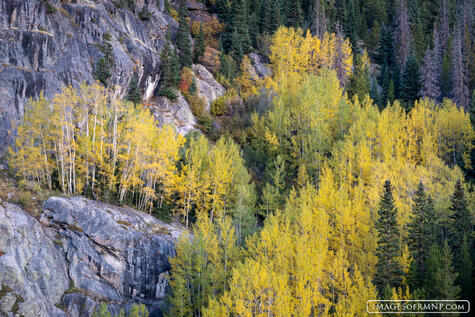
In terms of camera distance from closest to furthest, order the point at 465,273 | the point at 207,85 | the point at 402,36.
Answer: the point at 465,273 < the point at 207,85 < the point at 402,36

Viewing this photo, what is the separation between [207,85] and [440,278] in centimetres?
3658

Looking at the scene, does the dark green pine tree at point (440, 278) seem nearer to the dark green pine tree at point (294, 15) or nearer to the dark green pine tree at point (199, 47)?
the dark green pine tree at point (199, 47)

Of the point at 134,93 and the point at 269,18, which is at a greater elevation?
the point at 269,18

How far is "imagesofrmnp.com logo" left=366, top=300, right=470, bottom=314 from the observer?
77.9 ft

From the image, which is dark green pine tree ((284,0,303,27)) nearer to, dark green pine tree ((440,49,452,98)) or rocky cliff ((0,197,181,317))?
dark green pine tree ((440,49,452,98))

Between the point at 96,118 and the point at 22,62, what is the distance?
8.54m

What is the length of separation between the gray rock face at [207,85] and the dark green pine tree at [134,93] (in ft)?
32.0

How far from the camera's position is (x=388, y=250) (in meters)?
27.6

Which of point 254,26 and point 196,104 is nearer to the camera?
point 196,104

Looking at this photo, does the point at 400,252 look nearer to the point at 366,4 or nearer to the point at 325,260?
the point at 325,260

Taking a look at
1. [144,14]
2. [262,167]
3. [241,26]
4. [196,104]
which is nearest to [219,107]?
[196,104]

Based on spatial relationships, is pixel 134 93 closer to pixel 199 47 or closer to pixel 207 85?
pixel 207 85

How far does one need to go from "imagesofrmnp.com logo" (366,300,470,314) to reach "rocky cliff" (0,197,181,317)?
49.9 feet

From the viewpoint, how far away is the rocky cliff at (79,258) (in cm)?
2394
